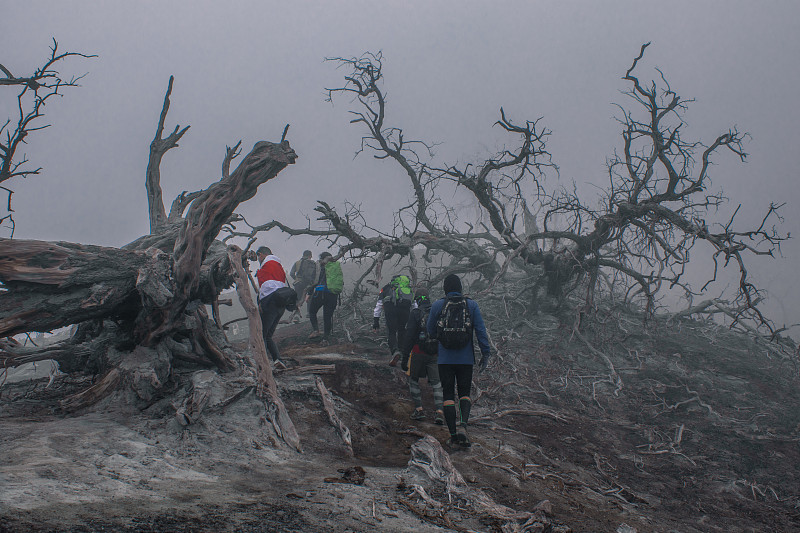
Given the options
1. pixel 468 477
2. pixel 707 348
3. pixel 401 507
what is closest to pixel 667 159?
pixel 707 348

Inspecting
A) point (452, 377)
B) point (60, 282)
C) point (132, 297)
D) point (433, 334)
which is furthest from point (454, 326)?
point (60, 282)

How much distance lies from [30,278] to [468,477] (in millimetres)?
3975

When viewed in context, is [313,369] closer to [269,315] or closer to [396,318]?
[269,315]

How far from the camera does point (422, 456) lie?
348cm

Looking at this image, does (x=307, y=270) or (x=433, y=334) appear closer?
(x=433, y=334)

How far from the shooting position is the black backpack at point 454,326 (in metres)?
4.40

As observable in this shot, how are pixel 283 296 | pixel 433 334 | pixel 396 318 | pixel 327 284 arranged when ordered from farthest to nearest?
pixel 327 284 → pixel 396 318 → pixel 283 296 → pixel 433 334

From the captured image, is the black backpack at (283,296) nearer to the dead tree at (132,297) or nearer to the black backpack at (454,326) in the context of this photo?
the dead tree at (132,297)

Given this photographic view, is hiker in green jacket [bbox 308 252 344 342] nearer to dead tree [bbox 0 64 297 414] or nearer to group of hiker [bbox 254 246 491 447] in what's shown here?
group of hiker [bbox 254 246 491 447]

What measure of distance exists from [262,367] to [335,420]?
95 cm

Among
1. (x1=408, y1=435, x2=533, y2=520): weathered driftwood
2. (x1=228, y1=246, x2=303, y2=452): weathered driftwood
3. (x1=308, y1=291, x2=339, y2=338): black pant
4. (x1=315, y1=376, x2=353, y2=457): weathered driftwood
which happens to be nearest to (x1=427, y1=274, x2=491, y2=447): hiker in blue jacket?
(x1=408, y1=435, x2=533, y2=520): weathered driftwood

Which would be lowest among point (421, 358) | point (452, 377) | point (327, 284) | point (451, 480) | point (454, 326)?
point (451, 480)

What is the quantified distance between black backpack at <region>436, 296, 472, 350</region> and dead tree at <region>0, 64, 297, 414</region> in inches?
69.9

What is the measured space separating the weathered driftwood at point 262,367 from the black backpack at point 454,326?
1.70 metres
